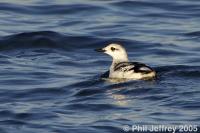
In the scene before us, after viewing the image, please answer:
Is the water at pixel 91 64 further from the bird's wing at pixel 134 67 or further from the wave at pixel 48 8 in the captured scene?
the bird's wing at pixel 134 67

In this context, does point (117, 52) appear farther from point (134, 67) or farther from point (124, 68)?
point (134, 67)

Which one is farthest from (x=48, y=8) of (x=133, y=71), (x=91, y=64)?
(x=133, y=71)

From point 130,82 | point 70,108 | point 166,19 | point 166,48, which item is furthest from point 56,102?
point 166,19

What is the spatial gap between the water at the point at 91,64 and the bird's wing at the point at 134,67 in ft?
0.87

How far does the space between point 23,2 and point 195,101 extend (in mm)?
12890

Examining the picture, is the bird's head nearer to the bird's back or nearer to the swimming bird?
the swimming bird

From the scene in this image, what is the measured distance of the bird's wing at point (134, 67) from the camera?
19683 mm

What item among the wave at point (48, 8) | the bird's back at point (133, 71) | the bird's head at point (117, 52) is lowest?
the bird's back at point (133, 71)

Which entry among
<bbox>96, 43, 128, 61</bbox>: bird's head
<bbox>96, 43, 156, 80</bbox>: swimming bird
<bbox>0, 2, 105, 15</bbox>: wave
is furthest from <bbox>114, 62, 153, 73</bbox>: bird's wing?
<bbox>0, 2, 105, 15</bbox>: wave

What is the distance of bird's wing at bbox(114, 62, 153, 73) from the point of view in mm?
19683

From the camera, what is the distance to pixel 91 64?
22172 millimetres

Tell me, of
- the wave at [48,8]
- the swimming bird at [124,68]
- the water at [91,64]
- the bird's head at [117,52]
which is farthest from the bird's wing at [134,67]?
the wave at [48,8]

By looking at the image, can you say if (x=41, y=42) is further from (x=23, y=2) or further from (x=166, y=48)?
(x=23, y=2)

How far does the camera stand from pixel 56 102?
59.1 ft
